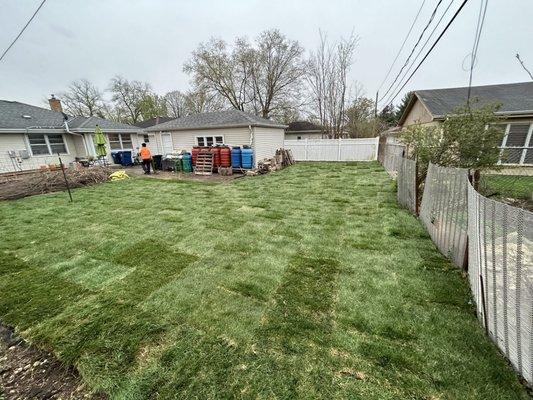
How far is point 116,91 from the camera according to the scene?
1384 inches

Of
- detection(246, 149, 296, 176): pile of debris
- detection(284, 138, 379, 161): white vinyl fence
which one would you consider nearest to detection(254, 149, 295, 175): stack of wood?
detection(246, 149, 296, 176): pile of debris

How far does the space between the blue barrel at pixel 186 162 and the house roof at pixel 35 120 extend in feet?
25.7

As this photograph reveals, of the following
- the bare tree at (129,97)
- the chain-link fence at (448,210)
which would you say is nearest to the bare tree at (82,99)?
the bare tree at (129,97)

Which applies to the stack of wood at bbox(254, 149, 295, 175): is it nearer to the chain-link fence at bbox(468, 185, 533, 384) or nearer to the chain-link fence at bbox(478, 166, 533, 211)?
the chain-link fence at bbox(478, 166, 533, 211)

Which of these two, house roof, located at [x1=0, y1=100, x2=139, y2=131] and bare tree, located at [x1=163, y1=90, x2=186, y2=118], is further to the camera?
bare tree, located at [x1=163, y1=90, x2=186, y2=118]

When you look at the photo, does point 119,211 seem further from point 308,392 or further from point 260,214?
point 308,392

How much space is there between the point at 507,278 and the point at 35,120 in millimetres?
21573

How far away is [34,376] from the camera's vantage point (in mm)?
2080

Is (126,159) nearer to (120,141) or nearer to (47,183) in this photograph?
(120,141)

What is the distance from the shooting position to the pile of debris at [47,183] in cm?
909

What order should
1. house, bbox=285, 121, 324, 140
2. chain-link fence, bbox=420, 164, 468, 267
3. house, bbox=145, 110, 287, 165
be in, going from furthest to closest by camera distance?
house, bbox=285, 121, 324, 140, house, bbox=145, 110, 287, 165, chain-link fence, bbox=420, 164, 468, 267

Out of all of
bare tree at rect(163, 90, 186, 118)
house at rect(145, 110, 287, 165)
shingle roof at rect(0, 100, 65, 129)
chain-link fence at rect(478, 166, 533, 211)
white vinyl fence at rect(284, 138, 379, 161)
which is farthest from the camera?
bare tree at rect(163, 90, 186, 118)

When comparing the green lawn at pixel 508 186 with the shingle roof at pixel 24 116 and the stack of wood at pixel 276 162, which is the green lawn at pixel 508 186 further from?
the shingle roof at pixel 24 116

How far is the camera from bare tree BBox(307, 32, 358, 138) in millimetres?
17344
